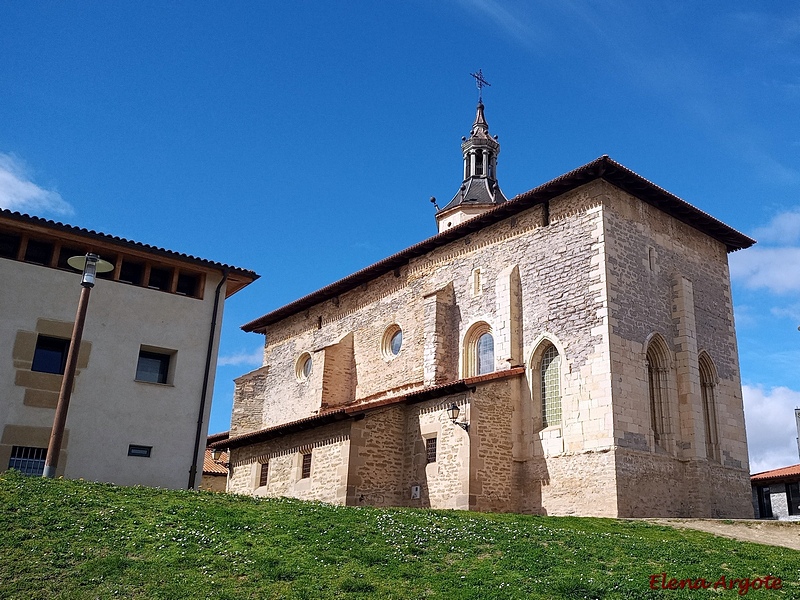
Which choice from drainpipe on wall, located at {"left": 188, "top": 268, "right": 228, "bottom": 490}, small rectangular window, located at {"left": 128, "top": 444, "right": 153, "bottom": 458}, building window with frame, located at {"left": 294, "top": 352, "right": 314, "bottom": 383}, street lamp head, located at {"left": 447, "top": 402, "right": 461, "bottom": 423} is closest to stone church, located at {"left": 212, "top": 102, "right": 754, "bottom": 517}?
street lamp head, located at {"left": 447, "top": 402, "right": 461, "bottom": 423}

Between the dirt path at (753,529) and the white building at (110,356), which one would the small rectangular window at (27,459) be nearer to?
the white building at (110,356)

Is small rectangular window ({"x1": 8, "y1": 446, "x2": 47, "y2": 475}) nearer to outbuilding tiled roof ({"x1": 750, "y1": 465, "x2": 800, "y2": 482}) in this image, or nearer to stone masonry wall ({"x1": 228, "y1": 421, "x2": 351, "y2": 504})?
stone masonry wall ({"x1": 228, "y1": 421, "x2": 351, "y2": 504})

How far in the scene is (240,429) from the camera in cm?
3575

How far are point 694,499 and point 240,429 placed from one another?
2153cm

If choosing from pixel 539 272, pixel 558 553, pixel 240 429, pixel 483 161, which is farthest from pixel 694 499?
A: pixel 483 161

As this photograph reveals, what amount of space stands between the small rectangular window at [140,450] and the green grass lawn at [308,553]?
3.47 metres

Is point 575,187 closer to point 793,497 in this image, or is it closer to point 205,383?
point 205,383

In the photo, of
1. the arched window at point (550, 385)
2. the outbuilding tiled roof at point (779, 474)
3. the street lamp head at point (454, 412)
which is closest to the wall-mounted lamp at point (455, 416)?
the street lamp head at point (454, 412)

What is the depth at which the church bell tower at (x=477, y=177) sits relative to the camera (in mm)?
42094

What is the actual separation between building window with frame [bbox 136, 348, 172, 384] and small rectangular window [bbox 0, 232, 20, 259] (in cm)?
373

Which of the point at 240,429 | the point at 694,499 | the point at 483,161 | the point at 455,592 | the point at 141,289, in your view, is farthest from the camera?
the point at 483,161

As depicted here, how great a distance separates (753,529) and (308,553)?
1028 centimetres

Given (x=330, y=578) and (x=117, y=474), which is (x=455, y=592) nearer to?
(x=330, y=578)

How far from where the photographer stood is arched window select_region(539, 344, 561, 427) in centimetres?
2145
